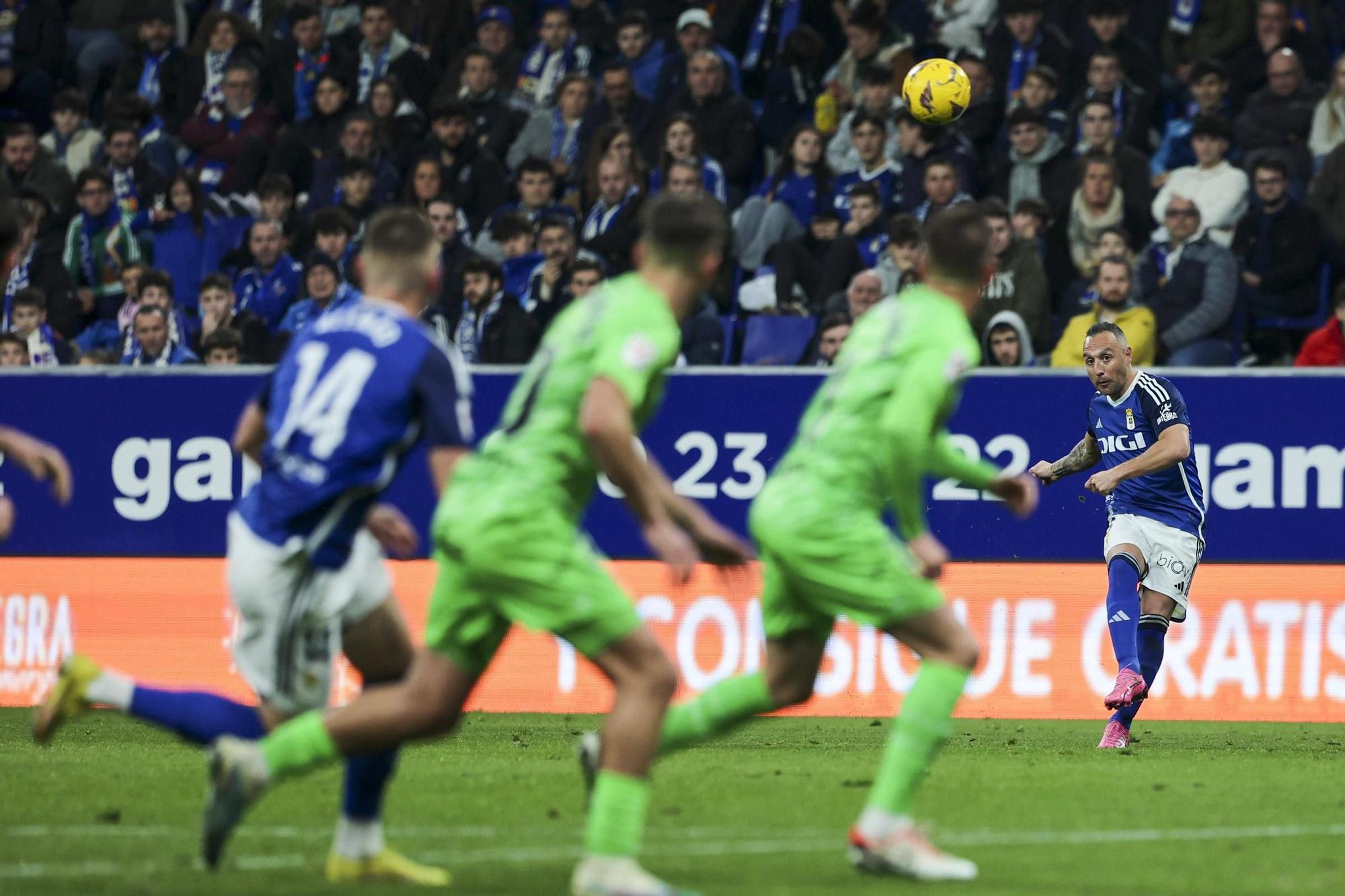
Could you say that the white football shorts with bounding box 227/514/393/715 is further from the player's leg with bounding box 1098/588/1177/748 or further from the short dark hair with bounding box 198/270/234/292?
the short dark hair with bounding box 198/270/234/292

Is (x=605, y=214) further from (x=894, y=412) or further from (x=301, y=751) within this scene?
(x=301, y=751)

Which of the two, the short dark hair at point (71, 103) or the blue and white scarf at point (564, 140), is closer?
the blue and white scarf at point (564, 140)

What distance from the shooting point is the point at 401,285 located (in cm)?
652

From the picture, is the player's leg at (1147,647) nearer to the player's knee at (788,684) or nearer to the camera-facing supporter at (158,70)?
the player's knee at (788,684)

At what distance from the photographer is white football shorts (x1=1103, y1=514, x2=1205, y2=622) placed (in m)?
11.6

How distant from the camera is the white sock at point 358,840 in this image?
6.46 metres

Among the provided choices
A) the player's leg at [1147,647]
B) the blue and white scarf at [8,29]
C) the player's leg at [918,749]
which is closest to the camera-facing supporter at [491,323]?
the player's leg at [1147,647]

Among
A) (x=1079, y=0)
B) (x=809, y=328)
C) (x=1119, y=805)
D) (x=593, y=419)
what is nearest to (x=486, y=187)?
(x=809, y=328)

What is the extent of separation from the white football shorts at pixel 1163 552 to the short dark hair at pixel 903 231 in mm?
4361

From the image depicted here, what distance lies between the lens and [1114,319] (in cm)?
1498

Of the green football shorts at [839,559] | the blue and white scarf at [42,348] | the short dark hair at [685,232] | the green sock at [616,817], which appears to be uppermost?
the short dark hair at [685,232]

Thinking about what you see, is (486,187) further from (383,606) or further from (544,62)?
(383,606)

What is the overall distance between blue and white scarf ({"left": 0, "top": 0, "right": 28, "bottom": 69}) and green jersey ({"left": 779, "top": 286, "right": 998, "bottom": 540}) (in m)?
16.9

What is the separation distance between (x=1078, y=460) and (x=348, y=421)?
647 centimetres
